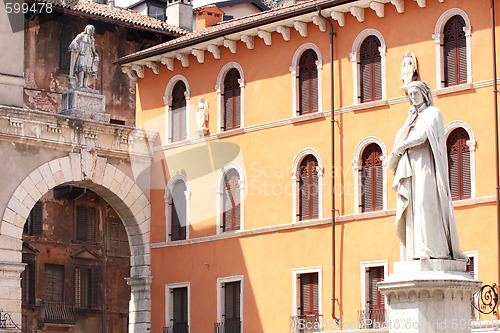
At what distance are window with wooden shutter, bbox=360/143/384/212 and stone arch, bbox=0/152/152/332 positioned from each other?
7958 millimetres

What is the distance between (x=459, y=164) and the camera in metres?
28.2

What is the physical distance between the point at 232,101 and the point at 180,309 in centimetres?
608

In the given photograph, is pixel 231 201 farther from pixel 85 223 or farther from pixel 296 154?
pixel 85 223

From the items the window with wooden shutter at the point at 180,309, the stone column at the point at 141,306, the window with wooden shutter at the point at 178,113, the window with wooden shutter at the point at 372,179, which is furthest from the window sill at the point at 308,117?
the stone column at the point at 141,306

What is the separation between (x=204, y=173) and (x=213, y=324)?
425 centimetres

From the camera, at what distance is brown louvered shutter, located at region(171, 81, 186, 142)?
3562cm

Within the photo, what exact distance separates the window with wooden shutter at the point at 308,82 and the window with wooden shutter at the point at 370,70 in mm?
1503

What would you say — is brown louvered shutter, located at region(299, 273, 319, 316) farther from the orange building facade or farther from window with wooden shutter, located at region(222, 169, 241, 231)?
window with wooden shutter, located at region(222, 169, 241, 231)

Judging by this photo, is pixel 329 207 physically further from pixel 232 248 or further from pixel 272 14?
pixel 272 14

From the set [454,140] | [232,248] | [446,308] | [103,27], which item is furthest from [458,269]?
[103,27]

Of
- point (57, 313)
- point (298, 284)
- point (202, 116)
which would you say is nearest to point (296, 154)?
point (298, 284)

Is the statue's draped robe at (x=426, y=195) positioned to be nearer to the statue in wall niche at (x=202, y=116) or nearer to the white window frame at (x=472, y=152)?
the white window frame at (x=472, y=152)

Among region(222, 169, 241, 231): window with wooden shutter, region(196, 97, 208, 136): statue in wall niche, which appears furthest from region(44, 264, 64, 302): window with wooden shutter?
region(222, 169, 241, 231): window with wooden shutter

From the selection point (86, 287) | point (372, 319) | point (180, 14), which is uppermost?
point (180, 14)
